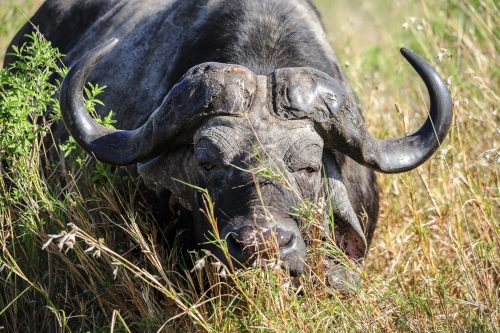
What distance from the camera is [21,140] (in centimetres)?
471

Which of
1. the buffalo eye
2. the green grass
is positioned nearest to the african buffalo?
the buffalo eye

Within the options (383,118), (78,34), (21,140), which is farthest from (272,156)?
(78,34)

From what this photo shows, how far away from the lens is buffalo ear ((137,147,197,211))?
458cm

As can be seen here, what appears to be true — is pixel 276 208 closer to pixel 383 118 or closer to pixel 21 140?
pixel 21 140

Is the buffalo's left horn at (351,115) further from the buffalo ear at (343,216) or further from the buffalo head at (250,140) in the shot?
the buffalo ear at (343,216)

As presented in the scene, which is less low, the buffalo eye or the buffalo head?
the buffalo head

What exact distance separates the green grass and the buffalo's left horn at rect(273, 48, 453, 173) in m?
0.17

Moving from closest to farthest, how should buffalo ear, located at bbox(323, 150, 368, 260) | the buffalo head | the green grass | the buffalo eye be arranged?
the green grass, the buffalo head, the buffalo eye, buffalo ear, located at bbox(323, 150, 368, 260)

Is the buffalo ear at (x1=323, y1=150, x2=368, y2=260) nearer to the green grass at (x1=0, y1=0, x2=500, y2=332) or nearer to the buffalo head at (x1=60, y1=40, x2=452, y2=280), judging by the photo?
the buffalo head at (x1=60, y1=40, x2=452, y2=280)

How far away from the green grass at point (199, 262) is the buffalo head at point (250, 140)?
0.56 ft

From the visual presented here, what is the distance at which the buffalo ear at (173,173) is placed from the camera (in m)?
4.58

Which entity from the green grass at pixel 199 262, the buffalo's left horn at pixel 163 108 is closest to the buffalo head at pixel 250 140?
the buffalo's left horn at pixel 163 108

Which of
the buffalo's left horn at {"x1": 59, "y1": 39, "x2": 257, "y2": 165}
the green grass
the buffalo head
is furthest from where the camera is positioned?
the buffalo's left horn at {"x1": 59, "y1": 39, "x2": 257, "y2": 165}

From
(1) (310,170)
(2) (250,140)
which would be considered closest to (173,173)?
(2) (250,140)
